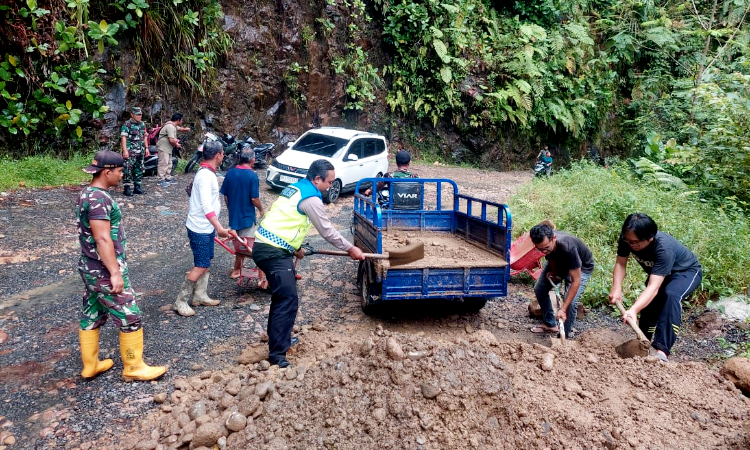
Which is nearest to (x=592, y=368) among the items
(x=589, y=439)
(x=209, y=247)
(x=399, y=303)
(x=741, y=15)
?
(x=589, y=439)

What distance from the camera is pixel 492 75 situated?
1895 cm

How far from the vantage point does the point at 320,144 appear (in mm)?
12156

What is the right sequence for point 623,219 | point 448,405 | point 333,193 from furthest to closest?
point 333,193 < point 623,219 < point 448,405

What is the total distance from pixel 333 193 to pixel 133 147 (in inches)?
164

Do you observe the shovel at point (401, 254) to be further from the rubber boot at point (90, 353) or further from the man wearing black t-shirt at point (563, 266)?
the rubber boot at point (90, 353)

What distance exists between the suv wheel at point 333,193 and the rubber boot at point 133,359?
24.3 ft

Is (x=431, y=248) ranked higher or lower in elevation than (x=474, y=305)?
higher

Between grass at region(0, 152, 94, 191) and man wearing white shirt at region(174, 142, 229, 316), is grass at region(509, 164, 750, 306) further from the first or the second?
grass at region(0, 152, 94, 191)

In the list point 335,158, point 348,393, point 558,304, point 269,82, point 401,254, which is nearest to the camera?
point 348,393

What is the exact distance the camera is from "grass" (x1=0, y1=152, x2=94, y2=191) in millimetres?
9047

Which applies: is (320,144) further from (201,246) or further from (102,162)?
(102,162)

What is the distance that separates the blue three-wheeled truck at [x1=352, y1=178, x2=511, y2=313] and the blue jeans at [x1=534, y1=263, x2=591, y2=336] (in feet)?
1.41

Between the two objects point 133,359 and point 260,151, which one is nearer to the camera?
point 133,359

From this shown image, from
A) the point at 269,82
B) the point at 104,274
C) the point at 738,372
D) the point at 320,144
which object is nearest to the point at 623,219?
the point at 738,372
